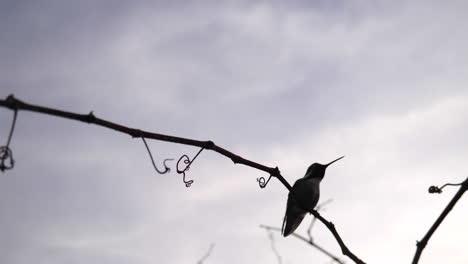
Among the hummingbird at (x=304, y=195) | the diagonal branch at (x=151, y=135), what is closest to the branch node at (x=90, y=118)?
the diagonal branch at (x=151, y=135)

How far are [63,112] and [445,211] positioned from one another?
175cm

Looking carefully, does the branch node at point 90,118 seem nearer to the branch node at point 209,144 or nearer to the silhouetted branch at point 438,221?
the branch node at point 209,144

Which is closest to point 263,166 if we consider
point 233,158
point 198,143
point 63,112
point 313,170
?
point 233,158

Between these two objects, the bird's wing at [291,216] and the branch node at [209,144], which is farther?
the bird's wing at [291,216]

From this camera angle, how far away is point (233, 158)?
228 centimetres

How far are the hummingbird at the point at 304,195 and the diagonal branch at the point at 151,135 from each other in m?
4.24

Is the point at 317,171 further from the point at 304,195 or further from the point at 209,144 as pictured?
the point at 209,144

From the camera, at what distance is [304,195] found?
7.06 metres

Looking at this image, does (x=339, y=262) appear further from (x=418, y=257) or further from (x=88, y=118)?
(x=88, y=118)

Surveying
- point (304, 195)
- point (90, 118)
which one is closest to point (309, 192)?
point (304, 195)

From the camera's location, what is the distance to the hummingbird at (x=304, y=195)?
7.03 metres

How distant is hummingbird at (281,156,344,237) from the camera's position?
23.1 ft

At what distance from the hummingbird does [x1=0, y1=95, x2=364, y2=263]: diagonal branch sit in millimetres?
4240

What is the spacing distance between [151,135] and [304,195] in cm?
550
